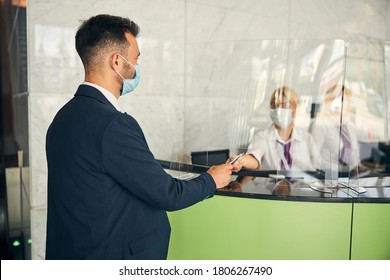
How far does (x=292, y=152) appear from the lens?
85.1 inches

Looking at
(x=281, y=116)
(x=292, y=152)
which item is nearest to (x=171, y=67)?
(x=281, y=116)

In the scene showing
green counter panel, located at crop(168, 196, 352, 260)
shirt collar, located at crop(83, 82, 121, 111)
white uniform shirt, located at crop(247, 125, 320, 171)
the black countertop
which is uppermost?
shirt collar, located at crop(83, 82, 121, 111)

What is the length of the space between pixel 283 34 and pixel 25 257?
2891 mm

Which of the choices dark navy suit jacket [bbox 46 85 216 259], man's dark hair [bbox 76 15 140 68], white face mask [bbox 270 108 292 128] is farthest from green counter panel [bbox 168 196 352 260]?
man's dark hair [bbox 76 15 140 68]

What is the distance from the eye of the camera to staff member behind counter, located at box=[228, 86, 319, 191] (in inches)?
83.0

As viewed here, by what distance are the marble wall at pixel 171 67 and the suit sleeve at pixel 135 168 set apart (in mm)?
957

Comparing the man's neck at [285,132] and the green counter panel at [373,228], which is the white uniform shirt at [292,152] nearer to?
the man's neck at [285,132]

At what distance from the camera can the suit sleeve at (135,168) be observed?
1065 millimetres

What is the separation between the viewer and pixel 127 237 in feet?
3.82

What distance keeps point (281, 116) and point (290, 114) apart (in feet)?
0.21

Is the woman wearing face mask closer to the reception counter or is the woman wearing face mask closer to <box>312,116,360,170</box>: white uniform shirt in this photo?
<box>312,116,360,170</box>: white uniform shirt

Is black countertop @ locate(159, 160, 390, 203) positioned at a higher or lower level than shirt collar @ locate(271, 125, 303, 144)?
lower

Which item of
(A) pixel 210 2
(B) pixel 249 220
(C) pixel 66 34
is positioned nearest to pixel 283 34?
(A) pixel 210 2
